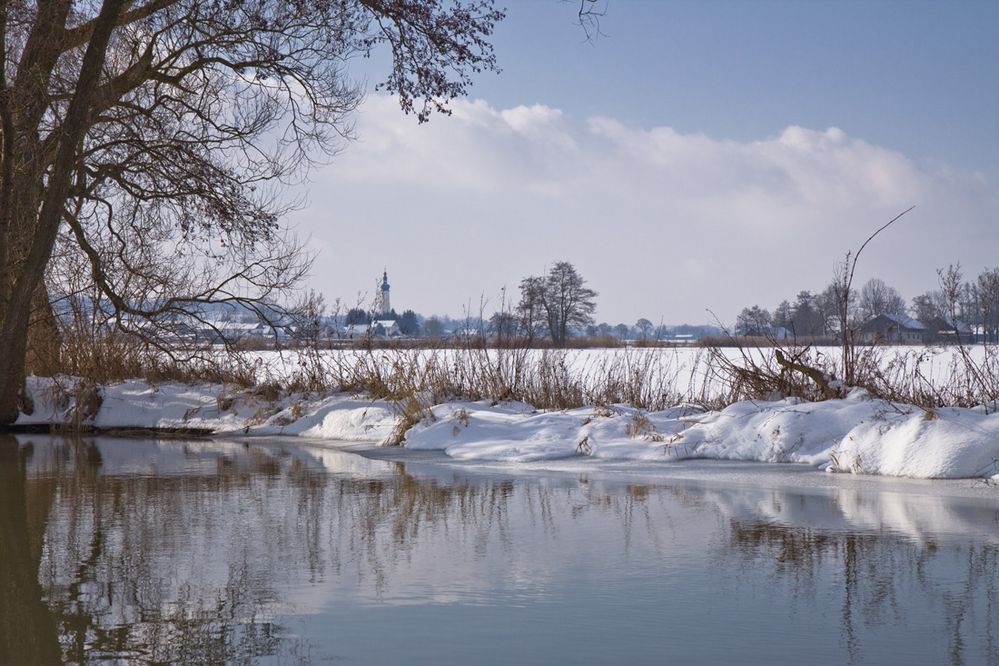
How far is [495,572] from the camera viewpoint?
4754mm

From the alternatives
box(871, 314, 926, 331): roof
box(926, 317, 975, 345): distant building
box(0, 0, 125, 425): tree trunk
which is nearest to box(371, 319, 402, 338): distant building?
box(0, 0, 125, 425): tree trunk

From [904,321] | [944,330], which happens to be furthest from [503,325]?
[904,321]

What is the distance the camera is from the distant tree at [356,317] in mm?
15375

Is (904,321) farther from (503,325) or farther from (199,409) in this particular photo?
(199,409)

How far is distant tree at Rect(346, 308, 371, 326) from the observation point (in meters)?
15.4

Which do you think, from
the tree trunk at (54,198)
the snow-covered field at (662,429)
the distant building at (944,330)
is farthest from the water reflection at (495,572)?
the tree trunk at (54,198)

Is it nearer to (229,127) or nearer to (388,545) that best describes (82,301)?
(229,127)

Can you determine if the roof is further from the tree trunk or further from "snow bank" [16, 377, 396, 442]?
the tree trunk

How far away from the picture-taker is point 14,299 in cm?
1343

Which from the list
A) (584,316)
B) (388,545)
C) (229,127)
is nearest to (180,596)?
(388,545)

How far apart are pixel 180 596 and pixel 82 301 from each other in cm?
1312

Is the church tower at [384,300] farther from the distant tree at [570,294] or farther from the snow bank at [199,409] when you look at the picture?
the distant tree at [570,294]

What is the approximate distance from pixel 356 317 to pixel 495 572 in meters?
11.0

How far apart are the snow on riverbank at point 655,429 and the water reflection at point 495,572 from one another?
96 cm
